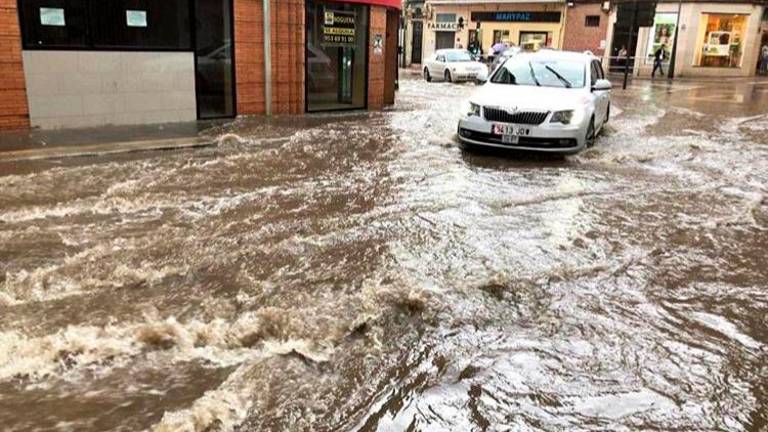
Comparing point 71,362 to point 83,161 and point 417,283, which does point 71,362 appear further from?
point 83,161

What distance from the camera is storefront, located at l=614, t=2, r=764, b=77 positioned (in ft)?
109

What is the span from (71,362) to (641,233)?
17.1 ft

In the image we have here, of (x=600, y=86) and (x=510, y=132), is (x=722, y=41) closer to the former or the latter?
(x=600, y=86)

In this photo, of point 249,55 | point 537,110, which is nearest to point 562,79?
point 537,110

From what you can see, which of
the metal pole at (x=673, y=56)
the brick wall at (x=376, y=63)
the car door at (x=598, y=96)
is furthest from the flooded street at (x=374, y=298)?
the metal pole at (x=673, y=56)

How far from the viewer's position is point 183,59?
11984mm

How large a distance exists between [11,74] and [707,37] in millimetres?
33061

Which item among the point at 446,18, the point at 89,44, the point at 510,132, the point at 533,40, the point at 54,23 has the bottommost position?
the point at 510,132

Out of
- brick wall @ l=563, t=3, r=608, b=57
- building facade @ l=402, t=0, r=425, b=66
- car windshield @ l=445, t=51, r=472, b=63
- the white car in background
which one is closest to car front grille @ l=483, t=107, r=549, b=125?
the white car in background

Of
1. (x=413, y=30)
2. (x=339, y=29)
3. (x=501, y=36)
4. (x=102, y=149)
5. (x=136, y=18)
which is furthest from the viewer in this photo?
(x=413, y=30)

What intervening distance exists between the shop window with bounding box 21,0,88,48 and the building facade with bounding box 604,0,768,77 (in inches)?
1147

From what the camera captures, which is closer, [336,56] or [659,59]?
[336,56]

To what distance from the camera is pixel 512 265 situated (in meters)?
5.48

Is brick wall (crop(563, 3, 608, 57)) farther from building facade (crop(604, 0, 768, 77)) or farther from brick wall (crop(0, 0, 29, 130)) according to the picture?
brick wall (crop(0, 0, 29, 130))
